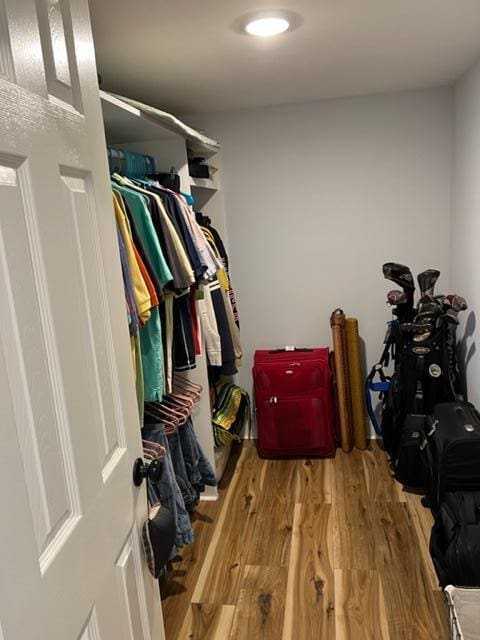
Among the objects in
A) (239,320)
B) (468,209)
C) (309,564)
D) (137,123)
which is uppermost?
(137,123)

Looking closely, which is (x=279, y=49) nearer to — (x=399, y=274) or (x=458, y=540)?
(x=399, y=274)

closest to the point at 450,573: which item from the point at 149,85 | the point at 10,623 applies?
the point at 10,623

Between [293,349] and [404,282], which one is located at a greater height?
[404,282]

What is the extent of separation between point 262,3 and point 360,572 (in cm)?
219

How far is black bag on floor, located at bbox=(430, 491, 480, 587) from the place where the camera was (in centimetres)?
184

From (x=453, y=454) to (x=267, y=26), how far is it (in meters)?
1.83

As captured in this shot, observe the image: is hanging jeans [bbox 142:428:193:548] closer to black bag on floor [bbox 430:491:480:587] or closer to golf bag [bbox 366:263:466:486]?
black bag on floor [bbox 430:491:480:587]

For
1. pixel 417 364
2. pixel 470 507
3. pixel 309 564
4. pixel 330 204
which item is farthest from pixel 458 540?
pixel 330 204

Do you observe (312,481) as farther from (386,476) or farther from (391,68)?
(391,68)

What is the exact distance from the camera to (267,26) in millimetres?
1820

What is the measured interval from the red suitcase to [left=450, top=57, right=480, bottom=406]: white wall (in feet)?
2.72

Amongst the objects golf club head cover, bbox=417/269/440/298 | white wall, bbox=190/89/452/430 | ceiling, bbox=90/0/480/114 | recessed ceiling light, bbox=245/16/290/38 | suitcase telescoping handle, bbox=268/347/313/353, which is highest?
ceiling, bbox=90/0/480/114

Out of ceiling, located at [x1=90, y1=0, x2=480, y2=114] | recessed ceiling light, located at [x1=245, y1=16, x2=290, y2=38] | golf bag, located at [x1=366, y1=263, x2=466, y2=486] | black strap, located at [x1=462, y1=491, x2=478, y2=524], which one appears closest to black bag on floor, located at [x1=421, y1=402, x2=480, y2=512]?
black strap, located at [x1=462, y1=491, x2=478, y2=524]

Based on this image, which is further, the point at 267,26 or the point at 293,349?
the point at 293,349
